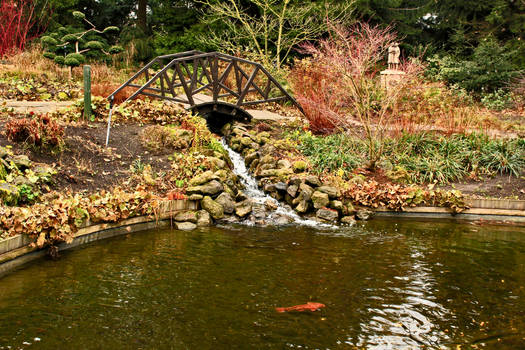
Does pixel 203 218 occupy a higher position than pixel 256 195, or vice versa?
pixel 256 195

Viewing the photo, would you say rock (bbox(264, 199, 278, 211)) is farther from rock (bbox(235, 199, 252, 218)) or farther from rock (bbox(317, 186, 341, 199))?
rock (bbox(317, 186, 341, 199))

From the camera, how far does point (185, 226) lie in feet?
22.6

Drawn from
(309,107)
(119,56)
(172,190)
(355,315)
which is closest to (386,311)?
(355,315)

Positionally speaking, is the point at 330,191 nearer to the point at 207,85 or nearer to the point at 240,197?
the point at 240,197

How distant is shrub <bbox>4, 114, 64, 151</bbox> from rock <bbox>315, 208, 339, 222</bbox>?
4.27 metres

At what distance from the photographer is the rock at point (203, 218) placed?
709cm

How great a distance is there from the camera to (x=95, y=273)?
495 centimetres

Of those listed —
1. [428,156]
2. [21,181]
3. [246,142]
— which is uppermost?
[246,142]

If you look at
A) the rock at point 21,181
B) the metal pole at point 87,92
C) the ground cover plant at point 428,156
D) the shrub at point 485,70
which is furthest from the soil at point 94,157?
the shrub at point 485,70

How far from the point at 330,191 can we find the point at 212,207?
82.1 inches

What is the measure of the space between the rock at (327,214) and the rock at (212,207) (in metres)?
1.61

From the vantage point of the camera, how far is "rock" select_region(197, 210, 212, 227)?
7094mm

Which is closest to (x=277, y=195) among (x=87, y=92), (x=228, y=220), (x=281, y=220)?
(x=281, y=220)

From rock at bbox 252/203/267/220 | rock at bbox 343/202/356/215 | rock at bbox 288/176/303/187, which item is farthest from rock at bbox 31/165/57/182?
rock at bbox 343/202/356/215
